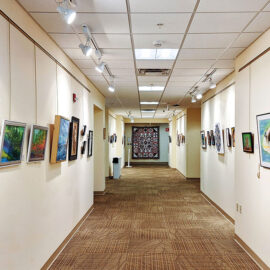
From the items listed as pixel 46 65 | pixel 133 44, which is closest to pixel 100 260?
pixel 46 65

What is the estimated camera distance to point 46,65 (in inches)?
145

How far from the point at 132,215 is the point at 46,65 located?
13.5 ft

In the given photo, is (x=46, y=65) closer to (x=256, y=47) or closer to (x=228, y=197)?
(x=256, y=47)

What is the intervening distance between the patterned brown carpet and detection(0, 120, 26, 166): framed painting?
1.94m

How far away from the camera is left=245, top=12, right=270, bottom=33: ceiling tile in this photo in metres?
3.18

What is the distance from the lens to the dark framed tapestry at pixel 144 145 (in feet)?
67.7

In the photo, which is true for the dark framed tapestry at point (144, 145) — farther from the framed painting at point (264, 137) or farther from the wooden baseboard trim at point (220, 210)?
the framed painting at point (264, 137)

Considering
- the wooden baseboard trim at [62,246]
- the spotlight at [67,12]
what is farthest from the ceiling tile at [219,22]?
the wooden baseboard trim at [62,246]

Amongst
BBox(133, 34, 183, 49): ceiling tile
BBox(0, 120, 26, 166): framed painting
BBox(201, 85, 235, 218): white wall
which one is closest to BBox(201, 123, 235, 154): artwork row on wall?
BBox(201, 85, 235, 218): white wall

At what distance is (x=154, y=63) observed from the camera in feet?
17.1

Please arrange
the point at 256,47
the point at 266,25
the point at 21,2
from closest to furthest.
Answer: the point at 21,2, the point at 266,25, the point at 256,47

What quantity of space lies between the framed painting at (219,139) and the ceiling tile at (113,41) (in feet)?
10.7

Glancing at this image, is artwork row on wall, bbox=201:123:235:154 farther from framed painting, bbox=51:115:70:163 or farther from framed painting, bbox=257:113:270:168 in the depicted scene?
framed painting, bbox=51:115:70:163

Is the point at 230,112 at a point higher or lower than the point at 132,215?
higher
